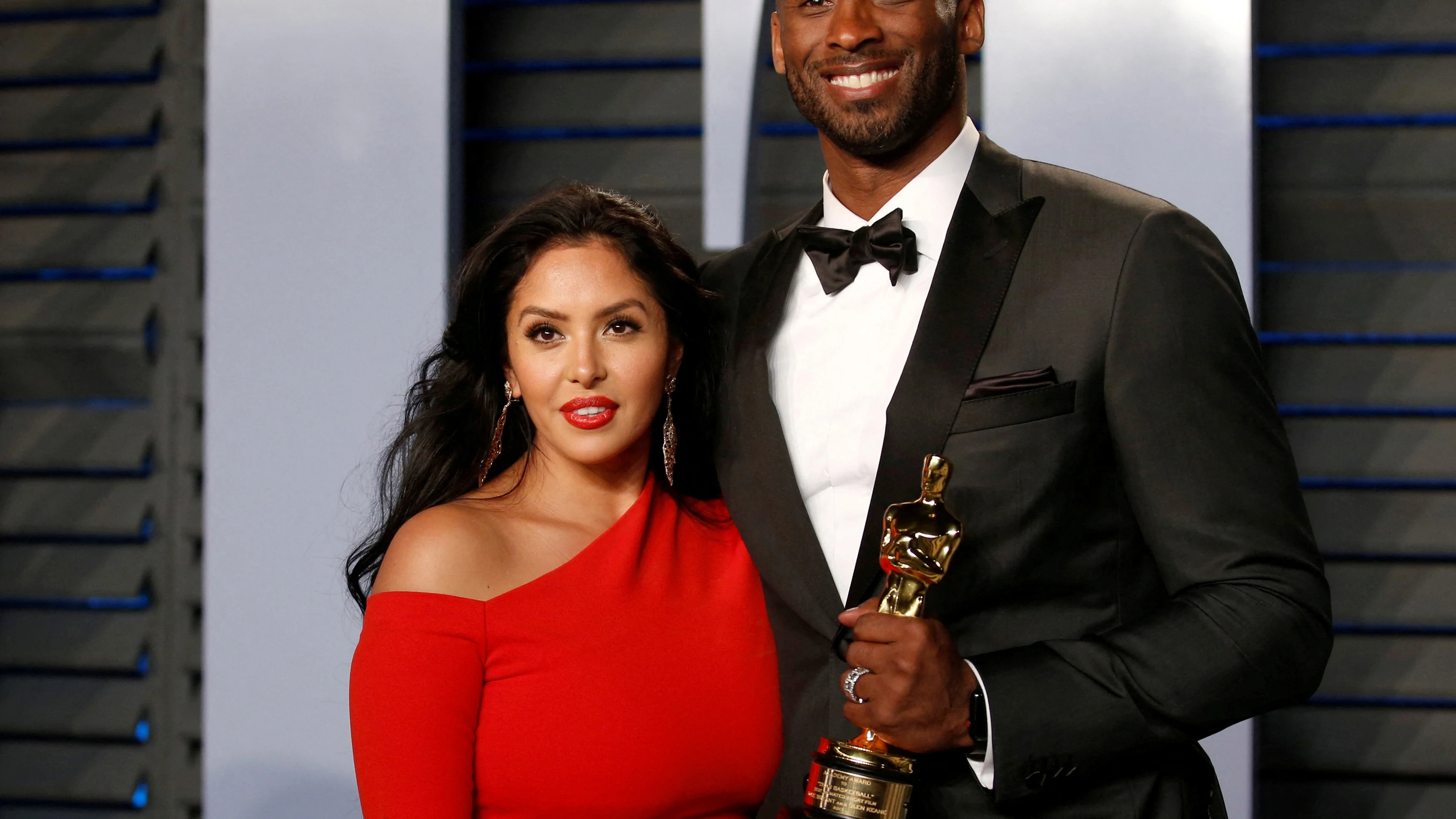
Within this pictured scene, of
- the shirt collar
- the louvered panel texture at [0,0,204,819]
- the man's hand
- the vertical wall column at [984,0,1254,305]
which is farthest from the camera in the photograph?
the louvered panel texture at [0,0,204,819]

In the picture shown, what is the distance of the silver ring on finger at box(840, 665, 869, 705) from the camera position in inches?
63.3

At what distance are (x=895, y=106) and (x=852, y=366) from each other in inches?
15.7

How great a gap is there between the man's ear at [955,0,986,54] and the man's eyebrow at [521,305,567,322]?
29.7 inches

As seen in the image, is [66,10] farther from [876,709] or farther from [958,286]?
[876,709]

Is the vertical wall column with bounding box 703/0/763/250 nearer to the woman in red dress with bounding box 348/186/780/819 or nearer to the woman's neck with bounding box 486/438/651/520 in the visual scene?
the woman in red dress with bounding box 348/186/780/819

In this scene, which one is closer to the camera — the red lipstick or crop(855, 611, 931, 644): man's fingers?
crop(855, 611, 931, 644): man's fingers

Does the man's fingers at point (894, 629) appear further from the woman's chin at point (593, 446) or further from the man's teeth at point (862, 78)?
the man's teeth at point (862, 78)

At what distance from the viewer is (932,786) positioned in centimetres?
176

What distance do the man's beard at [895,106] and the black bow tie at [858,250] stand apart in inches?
4.6

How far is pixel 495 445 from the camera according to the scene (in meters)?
2.18

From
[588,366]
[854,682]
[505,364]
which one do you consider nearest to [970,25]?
[588,366]

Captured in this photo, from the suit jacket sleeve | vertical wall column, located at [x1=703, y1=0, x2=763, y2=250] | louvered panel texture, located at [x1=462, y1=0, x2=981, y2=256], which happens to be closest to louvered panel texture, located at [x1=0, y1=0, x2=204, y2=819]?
louvered panel texture, located at [x1=462, y1=0, x2=981, y2=256]

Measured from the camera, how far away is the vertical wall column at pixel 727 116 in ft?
10.4

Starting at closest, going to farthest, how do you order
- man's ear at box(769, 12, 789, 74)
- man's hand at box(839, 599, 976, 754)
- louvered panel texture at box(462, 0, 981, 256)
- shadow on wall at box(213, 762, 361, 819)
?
1. man's hand at box(839, 599, 976, 754)
2. man's ear at box(769, 12, 789, 74)
3. shadow on wall at box(213, 762, 361, 819)
4. louvered panel texture at box(462, 0, 981, 256)
